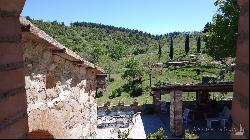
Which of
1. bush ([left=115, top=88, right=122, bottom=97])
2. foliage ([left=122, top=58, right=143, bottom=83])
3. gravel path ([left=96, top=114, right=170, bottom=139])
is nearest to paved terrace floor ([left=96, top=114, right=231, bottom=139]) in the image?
gravel path ([left=96, top=114, right=170, bottom=139])

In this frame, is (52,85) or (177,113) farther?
(177,113)

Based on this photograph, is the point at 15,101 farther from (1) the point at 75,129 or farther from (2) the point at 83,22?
(2) the point at 83,22

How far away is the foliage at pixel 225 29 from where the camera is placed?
22.7 meters

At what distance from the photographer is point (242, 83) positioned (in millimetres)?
2277

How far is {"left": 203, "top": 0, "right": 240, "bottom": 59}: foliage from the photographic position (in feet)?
74.6

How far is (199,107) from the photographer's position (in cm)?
2041

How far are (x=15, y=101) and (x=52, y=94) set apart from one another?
235 centimetres

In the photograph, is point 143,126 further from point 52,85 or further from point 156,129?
point 52,85

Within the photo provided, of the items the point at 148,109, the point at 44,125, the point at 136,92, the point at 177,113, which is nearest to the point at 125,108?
the point at 148,109

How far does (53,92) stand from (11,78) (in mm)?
2338

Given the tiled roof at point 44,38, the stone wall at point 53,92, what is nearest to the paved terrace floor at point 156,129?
the stone wall at point 53,92

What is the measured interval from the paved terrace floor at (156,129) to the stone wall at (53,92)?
7.26 meters

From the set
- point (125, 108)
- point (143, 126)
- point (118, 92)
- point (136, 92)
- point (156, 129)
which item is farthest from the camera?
point (118, 92)

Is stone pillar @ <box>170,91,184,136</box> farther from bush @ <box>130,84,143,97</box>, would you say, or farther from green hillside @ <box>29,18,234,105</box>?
bush @ <box>130,84,143,97</box>
